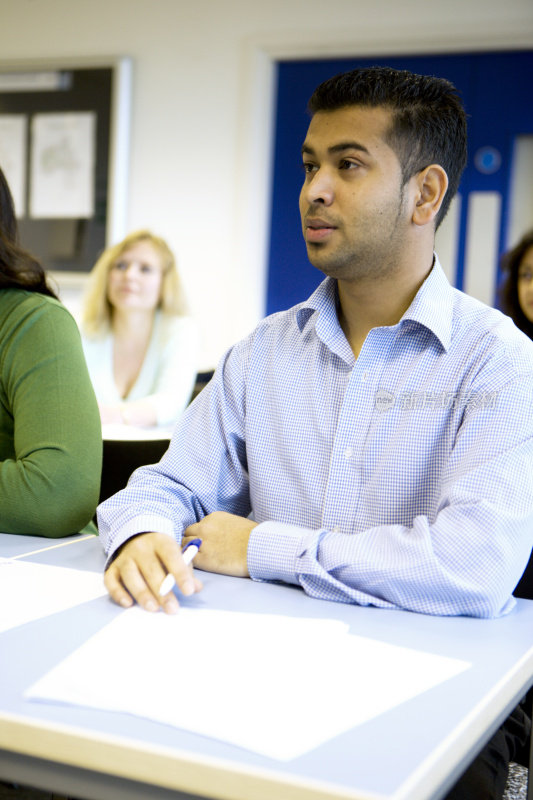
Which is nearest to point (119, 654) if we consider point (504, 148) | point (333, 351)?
point (333, 351)

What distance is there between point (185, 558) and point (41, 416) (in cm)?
51

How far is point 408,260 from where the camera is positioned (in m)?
1.44

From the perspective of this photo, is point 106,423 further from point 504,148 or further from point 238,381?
point 504,148

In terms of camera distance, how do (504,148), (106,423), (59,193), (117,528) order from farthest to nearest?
(59,193), (504,148), (106,423), (117,528)

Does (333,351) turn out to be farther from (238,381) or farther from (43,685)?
(43,685)

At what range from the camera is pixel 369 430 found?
1.31m

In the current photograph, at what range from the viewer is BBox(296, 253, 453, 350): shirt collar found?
1.32m

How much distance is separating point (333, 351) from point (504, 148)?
2.89 m

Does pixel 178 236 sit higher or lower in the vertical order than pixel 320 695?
higher

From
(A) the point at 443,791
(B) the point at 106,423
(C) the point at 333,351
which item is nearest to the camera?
(A) the point at 443,791

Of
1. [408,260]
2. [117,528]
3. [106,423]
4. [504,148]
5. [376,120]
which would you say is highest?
[504,148]

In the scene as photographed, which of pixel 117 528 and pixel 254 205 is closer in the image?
pixel 117 528

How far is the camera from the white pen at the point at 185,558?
0.99 metres

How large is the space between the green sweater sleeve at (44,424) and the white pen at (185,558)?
35 centimetres
